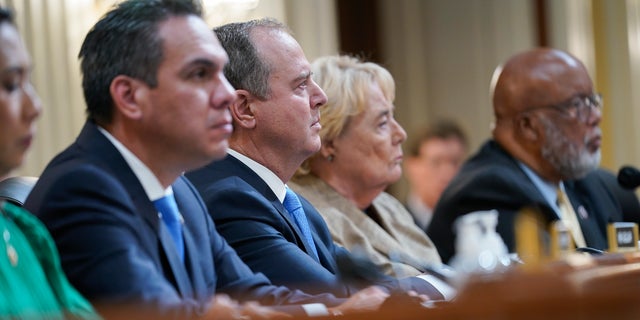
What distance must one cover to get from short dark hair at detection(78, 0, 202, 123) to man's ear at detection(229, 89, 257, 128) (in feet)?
2.96

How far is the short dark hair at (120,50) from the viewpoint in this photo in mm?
2465

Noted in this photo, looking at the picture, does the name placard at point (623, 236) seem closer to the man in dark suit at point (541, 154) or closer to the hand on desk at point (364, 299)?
the hand on desk at point (364, 299)

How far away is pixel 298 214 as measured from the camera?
11.1ft

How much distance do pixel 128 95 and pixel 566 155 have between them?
2.67 meters

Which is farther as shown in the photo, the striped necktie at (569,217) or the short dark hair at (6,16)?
the striped necktie at (569,217)

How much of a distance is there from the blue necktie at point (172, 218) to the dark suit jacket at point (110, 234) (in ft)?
0.05

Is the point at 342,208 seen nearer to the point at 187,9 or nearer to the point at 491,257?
the point at 491,257

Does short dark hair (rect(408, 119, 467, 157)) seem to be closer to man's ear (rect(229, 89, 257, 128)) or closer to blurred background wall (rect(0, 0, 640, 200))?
blurred background wall (rect(0, 0, 640, 200))

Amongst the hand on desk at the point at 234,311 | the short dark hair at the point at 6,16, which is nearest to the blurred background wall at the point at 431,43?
the short dark hair at the point at 6,16

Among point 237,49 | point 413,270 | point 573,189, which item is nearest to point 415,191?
point 573,189

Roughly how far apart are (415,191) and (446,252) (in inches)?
112

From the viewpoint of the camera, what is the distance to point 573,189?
4934mm

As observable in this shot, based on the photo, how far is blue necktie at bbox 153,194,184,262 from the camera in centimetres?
252

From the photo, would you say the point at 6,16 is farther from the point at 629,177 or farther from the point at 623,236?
the point at 629,177
